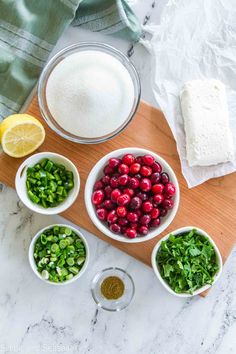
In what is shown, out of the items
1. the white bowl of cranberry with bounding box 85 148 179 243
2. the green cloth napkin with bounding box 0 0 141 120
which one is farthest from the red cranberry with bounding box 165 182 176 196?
the green cloth napkin with bounding box 0 0 141 120

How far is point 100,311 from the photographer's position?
1525mm

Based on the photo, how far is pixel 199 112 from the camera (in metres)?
1.37

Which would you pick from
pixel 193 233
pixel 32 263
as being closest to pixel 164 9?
pixel 193 233

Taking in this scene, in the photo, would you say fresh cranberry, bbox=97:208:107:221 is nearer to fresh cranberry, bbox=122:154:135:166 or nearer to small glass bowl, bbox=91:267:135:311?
fresh cranberry, bbox=122:154:135:166

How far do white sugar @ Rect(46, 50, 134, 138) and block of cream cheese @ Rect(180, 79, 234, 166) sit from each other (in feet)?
0.56

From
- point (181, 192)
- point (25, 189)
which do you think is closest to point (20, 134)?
point (25, 189)

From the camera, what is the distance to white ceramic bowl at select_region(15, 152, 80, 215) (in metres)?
1.35

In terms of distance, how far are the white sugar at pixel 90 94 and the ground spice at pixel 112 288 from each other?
442mm

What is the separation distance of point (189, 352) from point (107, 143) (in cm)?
69

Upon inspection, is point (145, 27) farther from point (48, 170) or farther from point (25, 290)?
point (25, 290)

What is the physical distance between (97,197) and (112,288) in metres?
0.33

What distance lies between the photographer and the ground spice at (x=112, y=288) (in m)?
1.48

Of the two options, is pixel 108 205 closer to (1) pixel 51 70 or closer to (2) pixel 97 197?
(2) pixel 97 197

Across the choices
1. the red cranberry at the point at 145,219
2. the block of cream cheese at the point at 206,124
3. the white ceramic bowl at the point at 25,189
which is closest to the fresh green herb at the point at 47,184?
the white ceramic bowl at the point at 25,189
